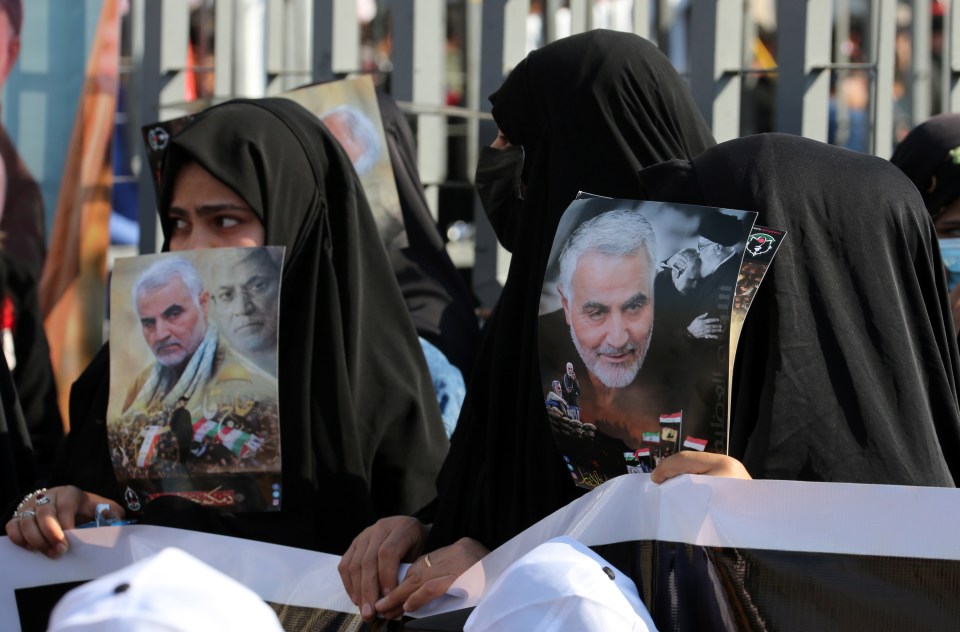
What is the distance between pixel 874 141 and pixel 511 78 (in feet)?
5.34

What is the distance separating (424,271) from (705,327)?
210 cm

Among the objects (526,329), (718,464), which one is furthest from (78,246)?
(718,464)

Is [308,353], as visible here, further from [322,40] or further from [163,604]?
[322,40]

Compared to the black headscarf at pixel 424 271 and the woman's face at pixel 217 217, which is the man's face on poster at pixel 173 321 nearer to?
the woman's face at pixel 217 217

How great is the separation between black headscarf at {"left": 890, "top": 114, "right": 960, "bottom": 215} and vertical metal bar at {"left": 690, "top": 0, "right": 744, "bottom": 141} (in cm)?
69

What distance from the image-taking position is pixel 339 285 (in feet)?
8.91

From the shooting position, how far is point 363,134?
12.7 feet

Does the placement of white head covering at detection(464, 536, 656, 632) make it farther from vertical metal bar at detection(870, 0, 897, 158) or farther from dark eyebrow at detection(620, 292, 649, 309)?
vertical metal bar at detection(870, 0, 897, 158)

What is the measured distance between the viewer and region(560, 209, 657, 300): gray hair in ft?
5.92

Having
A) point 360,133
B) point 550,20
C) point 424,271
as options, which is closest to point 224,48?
point 360,133

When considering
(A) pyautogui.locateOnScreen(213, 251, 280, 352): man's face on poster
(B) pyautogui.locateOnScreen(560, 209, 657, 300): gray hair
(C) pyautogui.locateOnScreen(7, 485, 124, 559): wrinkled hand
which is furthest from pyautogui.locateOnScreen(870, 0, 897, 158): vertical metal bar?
(C) pyautogui.locateOnScreen(7, 485, 124, 559): wrinkled hand

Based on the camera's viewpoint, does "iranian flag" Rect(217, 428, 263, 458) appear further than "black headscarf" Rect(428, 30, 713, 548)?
Yes

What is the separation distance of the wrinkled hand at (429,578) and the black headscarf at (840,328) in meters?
0.49

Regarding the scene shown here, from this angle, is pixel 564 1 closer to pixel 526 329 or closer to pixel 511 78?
pixel 511 78
